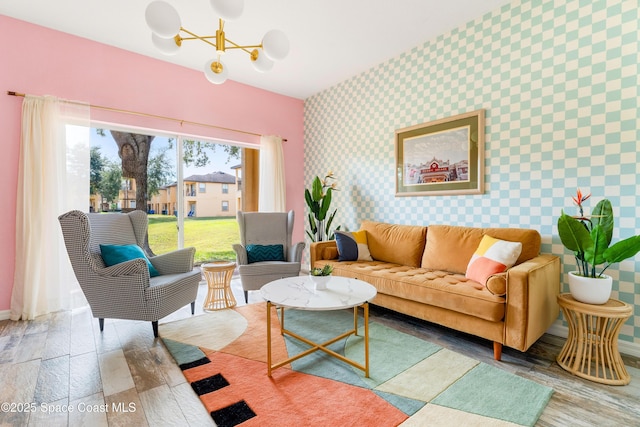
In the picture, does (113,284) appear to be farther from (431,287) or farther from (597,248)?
(597,248)

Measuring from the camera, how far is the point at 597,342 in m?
1.80

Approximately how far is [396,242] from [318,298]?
159 centimetres

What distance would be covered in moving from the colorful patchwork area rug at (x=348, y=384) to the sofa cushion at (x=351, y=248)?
93 cm

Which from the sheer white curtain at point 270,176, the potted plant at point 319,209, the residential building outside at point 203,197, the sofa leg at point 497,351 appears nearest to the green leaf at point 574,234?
A: the sofa leg at point 497,351

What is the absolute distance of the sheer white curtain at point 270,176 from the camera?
4395mm

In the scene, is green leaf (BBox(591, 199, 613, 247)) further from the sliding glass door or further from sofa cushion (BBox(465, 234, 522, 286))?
the sliding glass door

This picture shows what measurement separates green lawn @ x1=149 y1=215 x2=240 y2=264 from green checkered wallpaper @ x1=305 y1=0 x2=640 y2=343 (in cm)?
235

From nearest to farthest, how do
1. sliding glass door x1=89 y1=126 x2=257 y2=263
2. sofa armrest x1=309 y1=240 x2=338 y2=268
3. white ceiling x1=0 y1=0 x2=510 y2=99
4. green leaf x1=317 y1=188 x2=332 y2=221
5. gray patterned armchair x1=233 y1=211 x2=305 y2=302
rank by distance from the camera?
white ceiling x1=0 y1=0 x2=510 y2=99 < gray patterned armchair x1=233 y1=211 x2=305 y2=302 < sofa armrest x1=309 y1=240 x2=338 y2=268 < sliding glass door x1=89 y1=126 x2=257 y2=263 < green leaf x1=317 y1=188 x2=332 y2=221

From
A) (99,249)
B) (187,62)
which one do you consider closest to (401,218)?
(99,249)

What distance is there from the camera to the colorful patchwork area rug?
143cm

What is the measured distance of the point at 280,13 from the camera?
2674mm

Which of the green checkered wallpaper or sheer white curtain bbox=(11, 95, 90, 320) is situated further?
sheer white curtain bbox=(11, 95, 90, 320)

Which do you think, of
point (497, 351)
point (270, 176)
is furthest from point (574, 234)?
point (270, 176)

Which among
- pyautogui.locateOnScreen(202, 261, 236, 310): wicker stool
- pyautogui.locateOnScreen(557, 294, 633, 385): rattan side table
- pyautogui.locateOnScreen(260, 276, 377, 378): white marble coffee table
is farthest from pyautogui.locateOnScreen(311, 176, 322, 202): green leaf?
pyautogui.locateOnScreen(557, 294, 633, 385): rattan side table
